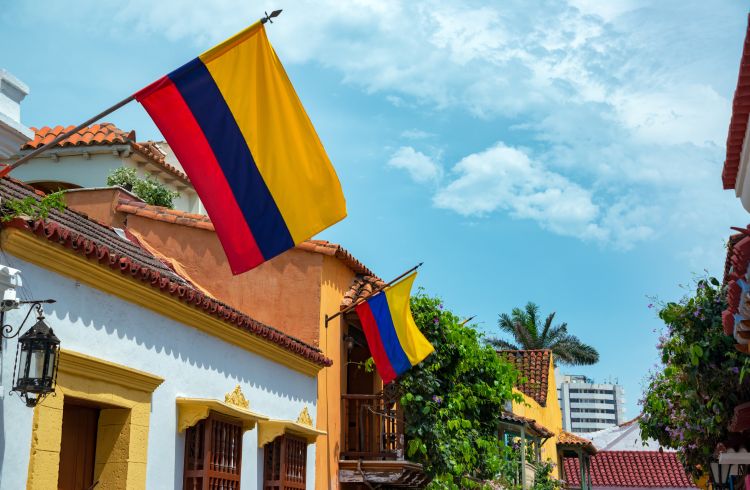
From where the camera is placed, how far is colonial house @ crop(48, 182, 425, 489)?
14.0 m

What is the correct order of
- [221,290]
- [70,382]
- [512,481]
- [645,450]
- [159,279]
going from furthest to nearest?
[645,450] < [512,481] < [221,290] < [159,279] < [70,382]

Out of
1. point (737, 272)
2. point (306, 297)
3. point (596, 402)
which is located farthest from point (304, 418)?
point (596, 402)

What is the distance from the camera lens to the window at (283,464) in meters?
11.7

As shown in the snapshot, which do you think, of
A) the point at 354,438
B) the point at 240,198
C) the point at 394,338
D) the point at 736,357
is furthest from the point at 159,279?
the point at 354,438

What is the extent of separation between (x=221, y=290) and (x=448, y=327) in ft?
13.5

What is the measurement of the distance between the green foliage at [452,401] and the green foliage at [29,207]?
8.18 m

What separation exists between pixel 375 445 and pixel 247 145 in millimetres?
8600

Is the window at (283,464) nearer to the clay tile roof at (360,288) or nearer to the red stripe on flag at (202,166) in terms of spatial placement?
the clay tile roof at (360,288)

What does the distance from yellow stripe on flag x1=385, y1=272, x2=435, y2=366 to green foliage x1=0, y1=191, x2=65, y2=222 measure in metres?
6.63

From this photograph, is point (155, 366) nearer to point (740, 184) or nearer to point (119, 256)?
point (119, 256)

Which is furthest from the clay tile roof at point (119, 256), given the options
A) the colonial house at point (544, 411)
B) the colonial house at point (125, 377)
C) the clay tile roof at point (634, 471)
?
the clay tile roof at point (634, 471)

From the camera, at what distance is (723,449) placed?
12930 mm

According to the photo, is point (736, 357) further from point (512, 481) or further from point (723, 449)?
point (512, 481)

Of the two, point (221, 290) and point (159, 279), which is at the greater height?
point (221, 290)
